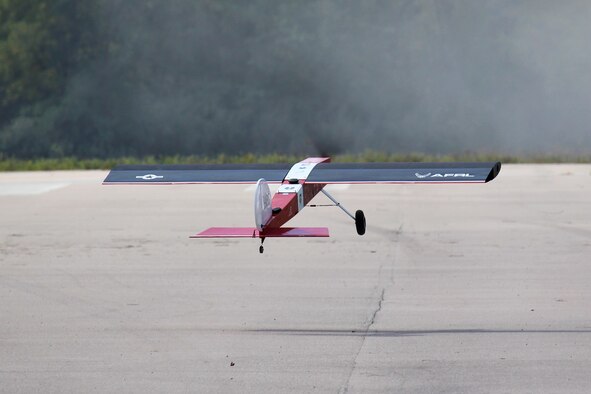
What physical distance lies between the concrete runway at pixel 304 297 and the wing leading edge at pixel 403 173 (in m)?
2.57

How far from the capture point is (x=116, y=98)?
212ft

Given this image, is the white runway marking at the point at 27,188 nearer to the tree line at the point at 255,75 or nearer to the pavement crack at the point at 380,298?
the pavement crack at the point at 380,298

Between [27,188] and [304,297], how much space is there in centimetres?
2040

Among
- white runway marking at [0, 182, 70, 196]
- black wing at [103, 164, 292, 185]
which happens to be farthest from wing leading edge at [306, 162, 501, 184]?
white runway marking at [0, 182, 70, 196]

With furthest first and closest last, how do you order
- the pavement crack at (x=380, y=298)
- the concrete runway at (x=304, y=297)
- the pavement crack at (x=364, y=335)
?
the concrete runway at (x=304, y=297), the pavement crack at (x=380, y=298), the pavement crack at (x=364, y=335)

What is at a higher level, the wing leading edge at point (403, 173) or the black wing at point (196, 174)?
Result: the black wing at point (196, 174)

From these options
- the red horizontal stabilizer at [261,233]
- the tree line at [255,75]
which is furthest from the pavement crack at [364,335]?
the tree line at [255,75]

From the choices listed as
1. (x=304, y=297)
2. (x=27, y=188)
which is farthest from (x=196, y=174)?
(x=27, y=188)

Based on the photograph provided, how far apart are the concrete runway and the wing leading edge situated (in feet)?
8.43

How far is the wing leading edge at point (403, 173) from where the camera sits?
767 inches

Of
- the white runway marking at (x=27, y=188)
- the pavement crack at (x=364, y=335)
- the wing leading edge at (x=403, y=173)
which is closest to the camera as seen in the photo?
the pavement crack at (x=364, y=335)

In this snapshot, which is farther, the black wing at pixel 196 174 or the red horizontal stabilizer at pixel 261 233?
the black wing at pixel 196 174

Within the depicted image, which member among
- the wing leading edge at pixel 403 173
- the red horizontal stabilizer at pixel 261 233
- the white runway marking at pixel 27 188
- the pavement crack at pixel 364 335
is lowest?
the pavement crack at pixel 364 335

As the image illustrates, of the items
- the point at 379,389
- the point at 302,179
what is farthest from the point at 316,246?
the point at 379,389
